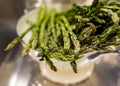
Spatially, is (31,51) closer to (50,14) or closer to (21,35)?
(21,35)

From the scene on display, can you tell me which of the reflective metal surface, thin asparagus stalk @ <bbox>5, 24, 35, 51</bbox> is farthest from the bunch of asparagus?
the reflective metal surface

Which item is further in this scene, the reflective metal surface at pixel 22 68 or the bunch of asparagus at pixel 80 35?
the reflective metal surface at pixel 22 68

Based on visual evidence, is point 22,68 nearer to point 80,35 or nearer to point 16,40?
point 16,40

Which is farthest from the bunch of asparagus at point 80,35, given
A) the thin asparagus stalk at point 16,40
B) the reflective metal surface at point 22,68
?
the reflective metal surface at point 22,68

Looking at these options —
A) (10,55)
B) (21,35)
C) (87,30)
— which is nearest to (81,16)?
(87,30)

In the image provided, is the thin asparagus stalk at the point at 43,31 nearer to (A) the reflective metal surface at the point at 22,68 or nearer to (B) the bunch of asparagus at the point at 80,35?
(B) the bunch of asparagus at the point at 80,35

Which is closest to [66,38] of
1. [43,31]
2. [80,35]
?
[80,35]
